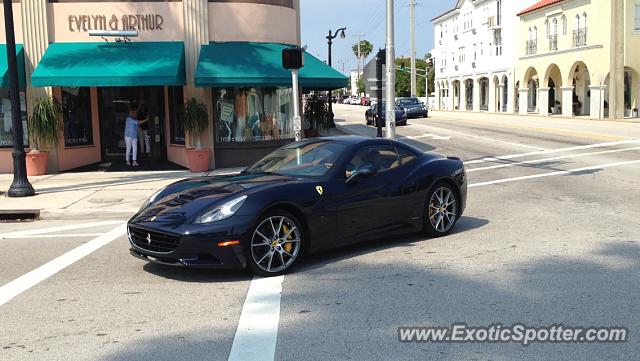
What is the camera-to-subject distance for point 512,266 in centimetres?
671

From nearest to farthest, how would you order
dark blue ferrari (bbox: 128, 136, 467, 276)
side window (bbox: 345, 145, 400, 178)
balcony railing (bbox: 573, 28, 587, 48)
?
dark blue ferrari (bbox: 128, 136, 467, 276) < side window (bbox: 345, 145, 400, 178) < balcony railing (bbox: 573, 28, 587, 48)

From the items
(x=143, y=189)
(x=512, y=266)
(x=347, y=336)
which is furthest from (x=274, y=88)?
(x=347, y=336)

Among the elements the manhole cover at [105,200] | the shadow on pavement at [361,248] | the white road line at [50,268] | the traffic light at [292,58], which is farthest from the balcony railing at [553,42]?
the white road line at [50,268]

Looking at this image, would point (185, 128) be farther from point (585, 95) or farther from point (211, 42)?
point (585, 95)

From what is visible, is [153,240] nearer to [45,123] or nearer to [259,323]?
[259,323]

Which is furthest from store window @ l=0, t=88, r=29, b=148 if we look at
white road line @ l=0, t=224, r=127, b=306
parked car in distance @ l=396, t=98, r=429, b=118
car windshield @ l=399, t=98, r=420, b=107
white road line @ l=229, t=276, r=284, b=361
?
parked car in distance @ l=396, t=98, r=429, b=118

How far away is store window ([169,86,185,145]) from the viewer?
17.7m

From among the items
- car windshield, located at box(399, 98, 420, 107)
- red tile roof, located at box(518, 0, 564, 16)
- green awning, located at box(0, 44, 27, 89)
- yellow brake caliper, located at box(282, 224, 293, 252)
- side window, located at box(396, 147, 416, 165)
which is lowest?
yellow brake caliper, located at box(282, 224, 293, 252)

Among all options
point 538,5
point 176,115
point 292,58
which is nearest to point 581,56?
point 538,5

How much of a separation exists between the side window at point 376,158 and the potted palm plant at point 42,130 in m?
11.2

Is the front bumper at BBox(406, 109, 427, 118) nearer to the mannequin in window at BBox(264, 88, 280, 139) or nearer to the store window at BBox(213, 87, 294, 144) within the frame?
the store window at BBox(213, 87, 294, 144)

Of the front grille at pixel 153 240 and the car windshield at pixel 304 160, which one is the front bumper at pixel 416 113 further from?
the front grille at pixel 153 240

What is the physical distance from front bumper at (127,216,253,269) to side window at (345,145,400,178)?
1691 mm

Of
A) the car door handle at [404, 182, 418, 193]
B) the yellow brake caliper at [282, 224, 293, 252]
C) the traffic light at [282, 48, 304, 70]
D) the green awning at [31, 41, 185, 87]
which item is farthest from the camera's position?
the green awning at [31, 41, 185, 87]
